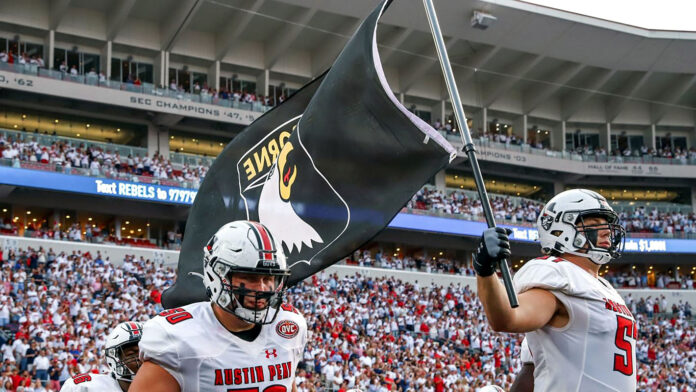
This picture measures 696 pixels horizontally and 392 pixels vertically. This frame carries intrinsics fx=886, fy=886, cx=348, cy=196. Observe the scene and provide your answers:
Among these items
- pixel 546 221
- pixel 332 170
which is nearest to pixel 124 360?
pixel 332 170

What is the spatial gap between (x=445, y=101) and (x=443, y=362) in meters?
20.9

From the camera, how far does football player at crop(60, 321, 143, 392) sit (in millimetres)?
5234

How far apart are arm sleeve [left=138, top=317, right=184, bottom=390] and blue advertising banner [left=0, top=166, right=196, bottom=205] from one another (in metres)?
25.2

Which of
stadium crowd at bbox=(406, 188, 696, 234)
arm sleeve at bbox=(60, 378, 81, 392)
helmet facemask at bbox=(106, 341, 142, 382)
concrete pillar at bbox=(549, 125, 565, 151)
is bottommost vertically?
arm sleeve at bbox=(60, 378, 81, 392)

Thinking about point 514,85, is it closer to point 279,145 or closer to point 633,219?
point 633,219

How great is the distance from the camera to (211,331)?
3633mm

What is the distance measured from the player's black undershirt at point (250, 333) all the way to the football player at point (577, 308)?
1110mm

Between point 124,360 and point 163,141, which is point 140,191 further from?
point 124,360

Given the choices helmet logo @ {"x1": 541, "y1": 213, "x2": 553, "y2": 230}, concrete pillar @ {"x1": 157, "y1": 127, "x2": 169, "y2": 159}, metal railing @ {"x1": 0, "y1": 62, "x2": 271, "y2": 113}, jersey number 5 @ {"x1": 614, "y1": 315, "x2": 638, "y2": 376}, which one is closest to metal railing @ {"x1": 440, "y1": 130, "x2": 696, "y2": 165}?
metal railing @ {"x1": 0, "y1": 62, "x2": 271, "y2": 113}

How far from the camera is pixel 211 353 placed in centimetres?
357

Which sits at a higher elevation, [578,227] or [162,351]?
[578,227]

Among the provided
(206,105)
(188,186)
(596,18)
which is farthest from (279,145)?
(596,18)

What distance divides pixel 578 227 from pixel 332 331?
17.4 metres

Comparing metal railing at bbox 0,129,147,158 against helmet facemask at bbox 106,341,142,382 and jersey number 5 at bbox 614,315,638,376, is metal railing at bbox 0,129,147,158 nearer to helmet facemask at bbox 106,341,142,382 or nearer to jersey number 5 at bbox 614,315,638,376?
helmet facemask at bbox 106,341,142,382
